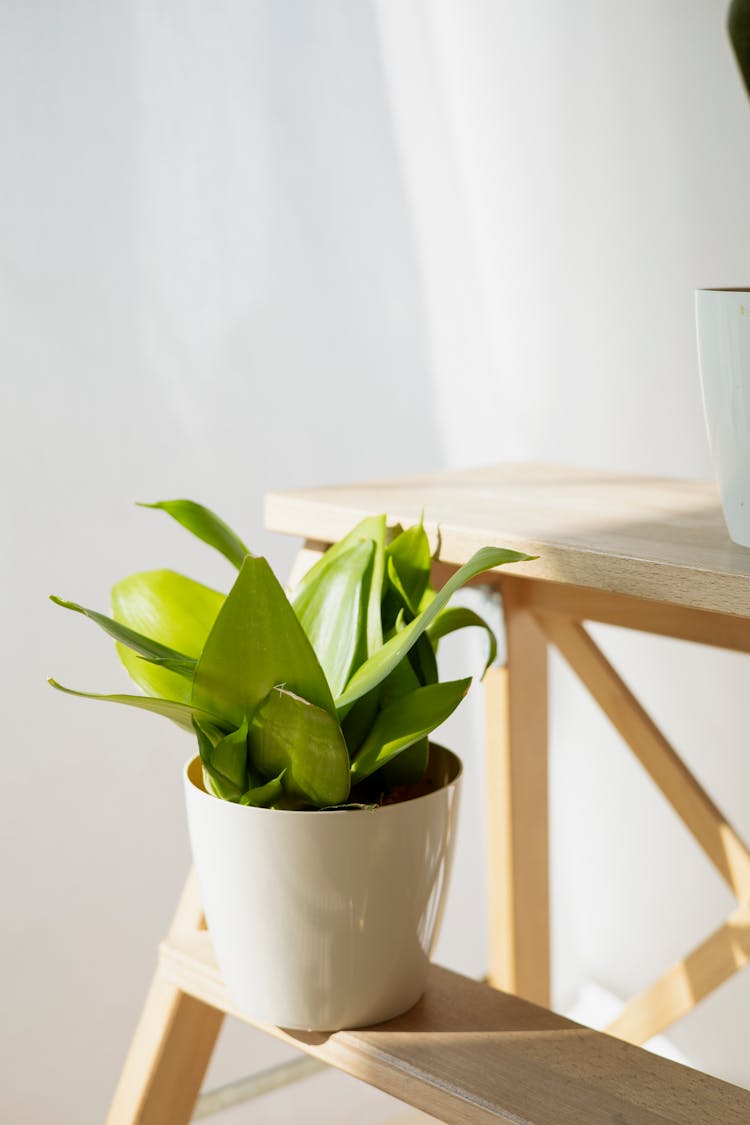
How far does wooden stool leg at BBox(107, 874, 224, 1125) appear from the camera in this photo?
0.81 meters

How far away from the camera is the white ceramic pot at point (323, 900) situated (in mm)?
632

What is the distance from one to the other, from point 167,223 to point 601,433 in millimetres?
515

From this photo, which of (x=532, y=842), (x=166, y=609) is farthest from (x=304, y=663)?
(x=532, y=842)

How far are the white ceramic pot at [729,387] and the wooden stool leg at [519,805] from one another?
33cm

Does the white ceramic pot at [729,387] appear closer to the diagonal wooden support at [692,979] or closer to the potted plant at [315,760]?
the potted plant at [315,760]

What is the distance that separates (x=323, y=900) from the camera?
638mm

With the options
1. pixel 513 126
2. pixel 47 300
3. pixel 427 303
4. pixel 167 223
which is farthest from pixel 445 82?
pixel 47 300

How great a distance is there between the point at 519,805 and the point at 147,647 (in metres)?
0.44

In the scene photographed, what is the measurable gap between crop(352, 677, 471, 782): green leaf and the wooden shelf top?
88mm

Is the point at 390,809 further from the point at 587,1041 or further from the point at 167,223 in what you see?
the point at 167,223

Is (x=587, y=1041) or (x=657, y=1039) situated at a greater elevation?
(x=587, y=1041)

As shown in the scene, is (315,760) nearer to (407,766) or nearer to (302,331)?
(407,766)

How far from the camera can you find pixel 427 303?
1.46 metres

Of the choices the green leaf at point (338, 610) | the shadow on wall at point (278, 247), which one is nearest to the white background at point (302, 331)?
the shadow on wall at point (278, 247)
